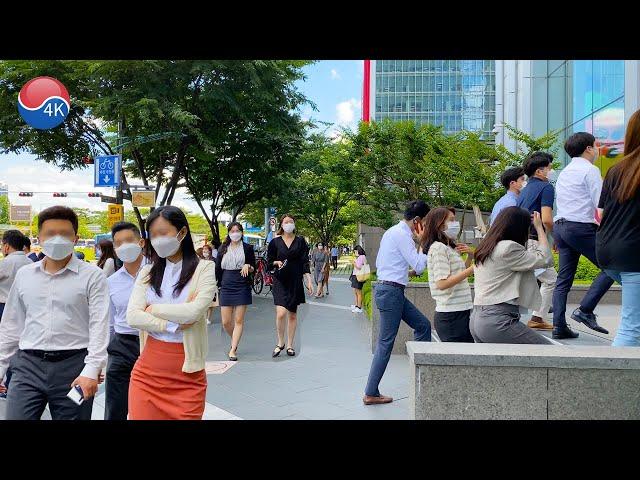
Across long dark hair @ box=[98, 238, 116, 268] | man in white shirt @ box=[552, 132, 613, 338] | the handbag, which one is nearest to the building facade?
the handbag

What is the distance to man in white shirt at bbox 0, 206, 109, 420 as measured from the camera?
311cm

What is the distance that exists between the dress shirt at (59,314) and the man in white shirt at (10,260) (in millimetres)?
3035

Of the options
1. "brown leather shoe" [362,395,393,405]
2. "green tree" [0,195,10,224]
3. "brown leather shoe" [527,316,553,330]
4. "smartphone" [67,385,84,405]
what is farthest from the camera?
"green tree" [0,195,10,224]

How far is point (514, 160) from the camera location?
48.4ft

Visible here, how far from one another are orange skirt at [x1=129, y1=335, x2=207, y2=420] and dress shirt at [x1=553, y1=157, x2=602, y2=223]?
10.9 ft

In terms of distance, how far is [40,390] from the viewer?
10.2ft

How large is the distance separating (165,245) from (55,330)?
30.9 inches

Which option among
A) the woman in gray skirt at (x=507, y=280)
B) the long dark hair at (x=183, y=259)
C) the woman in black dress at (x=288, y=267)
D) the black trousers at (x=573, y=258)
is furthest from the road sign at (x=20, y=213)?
the woman in gray skirt at (x=507, y=280)

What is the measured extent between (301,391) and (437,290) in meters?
2.26

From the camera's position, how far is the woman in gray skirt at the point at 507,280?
3.58 metres

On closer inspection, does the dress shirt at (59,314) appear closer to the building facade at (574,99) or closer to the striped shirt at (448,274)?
the striped shirt at (448,274)

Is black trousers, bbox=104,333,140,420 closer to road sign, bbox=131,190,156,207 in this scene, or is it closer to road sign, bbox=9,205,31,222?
road sign, bbox=131,190,156,207
